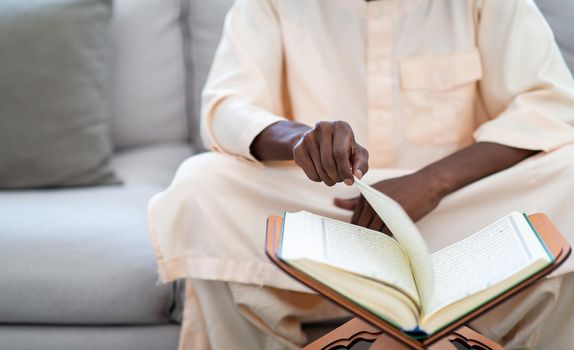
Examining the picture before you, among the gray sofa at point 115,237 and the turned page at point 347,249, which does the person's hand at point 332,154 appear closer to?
the turned page at point 347,249

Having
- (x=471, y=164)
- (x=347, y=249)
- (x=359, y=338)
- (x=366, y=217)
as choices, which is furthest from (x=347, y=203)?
(x=347, y=249)

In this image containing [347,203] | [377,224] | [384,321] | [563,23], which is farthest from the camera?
[563,23]

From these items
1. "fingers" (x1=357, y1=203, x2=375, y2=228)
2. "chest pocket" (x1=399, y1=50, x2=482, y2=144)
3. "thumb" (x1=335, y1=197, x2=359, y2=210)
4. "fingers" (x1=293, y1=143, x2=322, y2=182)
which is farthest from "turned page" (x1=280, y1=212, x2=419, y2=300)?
"chest pocket" (x1=399, y1=50, x2=482, y2=144)

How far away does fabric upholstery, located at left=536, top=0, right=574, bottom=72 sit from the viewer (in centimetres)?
165

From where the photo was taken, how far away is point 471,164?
4.20ft

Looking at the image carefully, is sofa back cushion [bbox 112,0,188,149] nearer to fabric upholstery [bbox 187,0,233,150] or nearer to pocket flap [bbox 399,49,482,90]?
fabric upholstery [bbox 187,0,233,150]

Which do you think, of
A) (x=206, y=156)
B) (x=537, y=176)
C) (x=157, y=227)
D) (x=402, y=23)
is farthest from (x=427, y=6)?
(x=157, y=227)

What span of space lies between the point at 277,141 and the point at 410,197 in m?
0.26

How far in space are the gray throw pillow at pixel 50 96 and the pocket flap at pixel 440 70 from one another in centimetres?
81

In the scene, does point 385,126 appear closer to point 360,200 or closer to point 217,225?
point 360,200

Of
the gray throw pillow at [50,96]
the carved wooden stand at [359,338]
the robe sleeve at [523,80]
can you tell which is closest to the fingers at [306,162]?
the carved wooden stand at [359,338]

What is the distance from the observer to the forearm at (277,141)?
1.21m

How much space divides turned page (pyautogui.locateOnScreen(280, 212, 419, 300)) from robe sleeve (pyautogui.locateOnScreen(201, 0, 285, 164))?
45 cm

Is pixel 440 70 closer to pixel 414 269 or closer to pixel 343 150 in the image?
pixel 343 150
